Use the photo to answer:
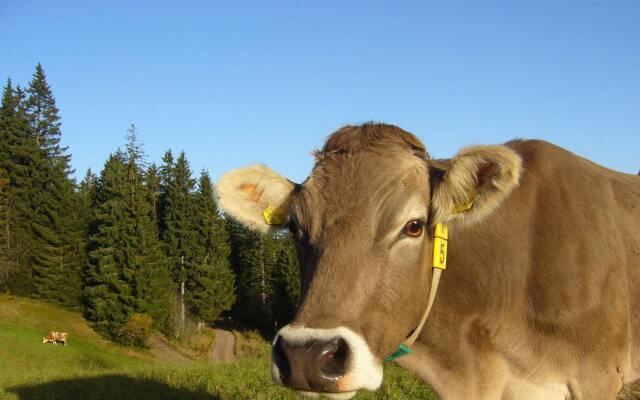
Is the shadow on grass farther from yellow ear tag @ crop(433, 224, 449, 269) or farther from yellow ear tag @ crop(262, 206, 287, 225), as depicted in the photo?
yellow ear tag @ crop(433, 224, 449, 269)

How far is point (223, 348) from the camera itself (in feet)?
186

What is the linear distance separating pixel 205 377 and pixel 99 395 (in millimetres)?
2146

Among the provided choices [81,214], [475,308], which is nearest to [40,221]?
[81,214]

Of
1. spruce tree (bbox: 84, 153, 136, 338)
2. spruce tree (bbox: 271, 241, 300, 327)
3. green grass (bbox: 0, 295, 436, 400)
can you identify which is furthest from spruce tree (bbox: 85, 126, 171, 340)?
green grass (bbox: 0, 295, 436, 400)

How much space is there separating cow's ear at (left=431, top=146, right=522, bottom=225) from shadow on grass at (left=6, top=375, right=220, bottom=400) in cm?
747

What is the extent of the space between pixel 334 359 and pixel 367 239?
2.71 ft

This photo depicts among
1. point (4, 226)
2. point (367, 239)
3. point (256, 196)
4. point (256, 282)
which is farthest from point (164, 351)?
point (367, 239)

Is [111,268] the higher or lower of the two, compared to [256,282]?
higher

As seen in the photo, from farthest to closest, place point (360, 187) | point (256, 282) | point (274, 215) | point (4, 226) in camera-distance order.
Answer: point (256, 282)
point (4, 226)
point (274, 215)
point (360, 187)

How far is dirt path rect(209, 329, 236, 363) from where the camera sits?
165ft

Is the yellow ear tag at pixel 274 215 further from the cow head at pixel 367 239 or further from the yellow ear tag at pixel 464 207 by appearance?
the yellow ear tag at pixel 464 207

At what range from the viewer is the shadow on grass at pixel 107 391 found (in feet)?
34.2

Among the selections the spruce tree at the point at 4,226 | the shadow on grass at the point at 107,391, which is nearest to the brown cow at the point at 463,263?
the shadow on grass at the point at 107,391

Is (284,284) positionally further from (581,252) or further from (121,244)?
(581,252)
